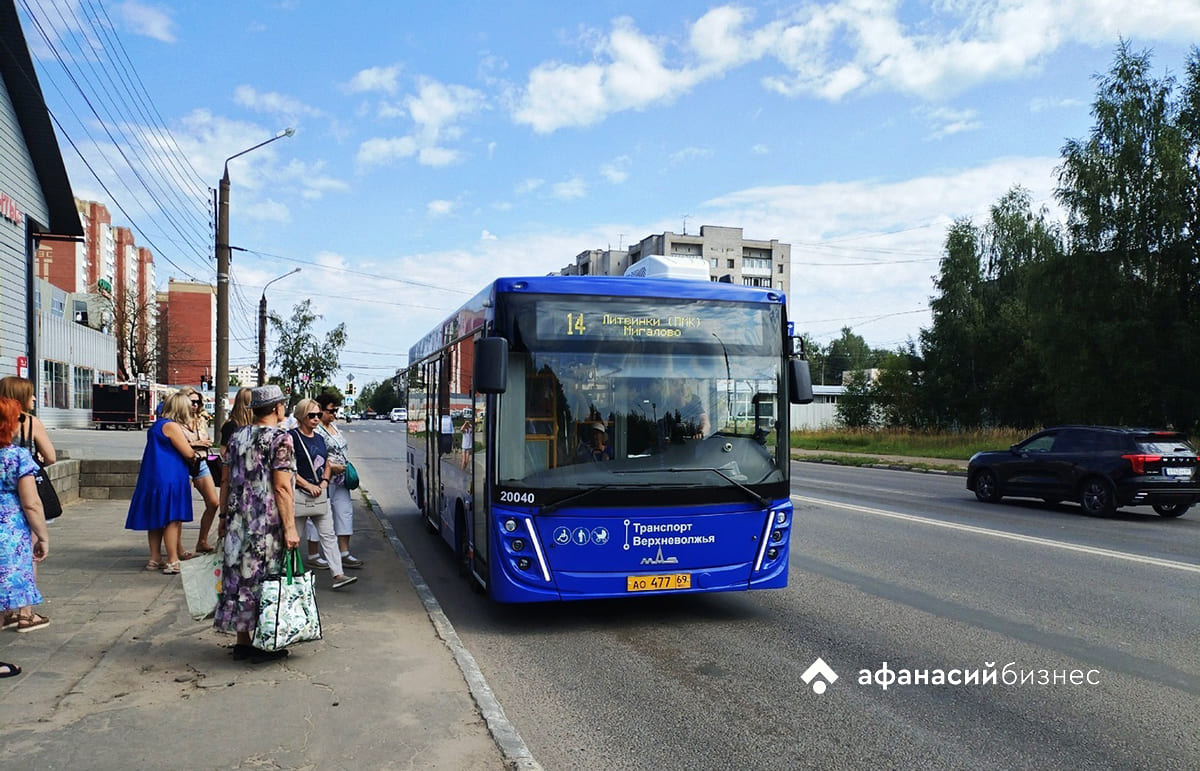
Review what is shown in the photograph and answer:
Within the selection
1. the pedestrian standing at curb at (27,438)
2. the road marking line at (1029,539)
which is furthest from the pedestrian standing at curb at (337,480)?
the road marking line at (1029,539)

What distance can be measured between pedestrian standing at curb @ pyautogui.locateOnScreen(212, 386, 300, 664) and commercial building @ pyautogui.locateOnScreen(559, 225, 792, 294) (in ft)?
294

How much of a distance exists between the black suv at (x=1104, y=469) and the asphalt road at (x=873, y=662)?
432 cm

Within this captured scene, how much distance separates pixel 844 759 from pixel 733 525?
2.89 m

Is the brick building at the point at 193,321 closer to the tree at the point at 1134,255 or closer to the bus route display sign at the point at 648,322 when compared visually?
the tree at the point at 1134,255

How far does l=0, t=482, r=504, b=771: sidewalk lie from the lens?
430 centimetres

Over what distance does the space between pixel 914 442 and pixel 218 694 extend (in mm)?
38322

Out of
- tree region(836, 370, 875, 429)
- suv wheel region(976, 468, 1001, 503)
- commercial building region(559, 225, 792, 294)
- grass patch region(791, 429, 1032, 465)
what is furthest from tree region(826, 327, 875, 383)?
suv wheel region(976, 468, 1001, 503)

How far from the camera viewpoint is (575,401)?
7.11m

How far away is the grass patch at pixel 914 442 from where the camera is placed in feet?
114

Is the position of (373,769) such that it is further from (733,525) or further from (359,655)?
(733,525)

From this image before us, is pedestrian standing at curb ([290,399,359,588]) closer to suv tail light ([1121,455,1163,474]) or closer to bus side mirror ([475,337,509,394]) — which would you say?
bus side mirror ([475,337,509,394])

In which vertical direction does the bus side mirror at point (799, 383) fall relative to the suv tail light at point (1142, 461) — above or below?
above

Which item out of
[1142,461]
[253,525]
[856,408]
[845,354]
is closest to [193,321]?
[856,408]

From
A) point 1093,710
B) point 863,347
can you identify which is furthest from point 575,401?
point 863,347
